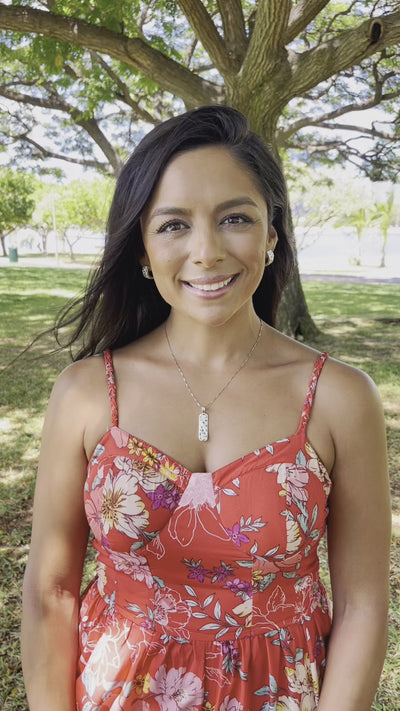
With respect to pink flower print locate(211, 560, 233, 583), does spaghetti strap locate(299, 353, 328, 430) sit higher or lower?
higher

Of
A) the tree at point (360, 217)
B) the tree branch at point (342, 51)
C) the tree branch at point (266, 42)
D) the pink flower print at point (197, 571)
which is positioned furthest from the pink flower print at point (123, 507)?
the tree at point (360, 217)

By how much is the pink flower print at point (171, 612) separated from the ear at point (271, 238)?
0.95 metres

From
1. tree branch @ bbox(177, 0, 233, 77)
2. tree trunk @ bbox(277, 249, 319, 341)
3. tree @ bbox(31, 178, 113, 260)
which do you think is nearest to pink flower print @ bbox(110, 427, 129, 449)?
tree branch @ bbox(177, 0, 233, 77)

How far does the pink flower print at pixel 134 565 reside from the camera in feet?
5.12

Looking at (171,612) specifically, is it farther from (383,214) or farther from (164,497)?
(383,214)

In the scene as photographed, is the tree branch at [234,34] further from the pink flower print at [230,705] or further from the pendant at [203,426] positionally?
the pink flower print at [230,705]

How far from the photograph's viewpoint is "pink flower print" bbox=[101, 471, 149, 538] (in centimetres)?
151

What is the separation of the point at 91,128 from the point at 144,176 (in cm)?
1144

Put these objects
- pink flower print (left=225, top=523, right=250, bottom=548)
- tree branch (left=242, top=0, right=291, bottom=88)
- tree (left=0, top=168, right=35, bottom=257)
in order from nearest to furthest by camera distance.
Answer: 1. pink flower print (left=225, top=523, right=250, bottom=548)
2. tree branch (left=242, top=0, right=291, bottom=88)
3. tree (left=0, top=168, right=35, bottom=257)

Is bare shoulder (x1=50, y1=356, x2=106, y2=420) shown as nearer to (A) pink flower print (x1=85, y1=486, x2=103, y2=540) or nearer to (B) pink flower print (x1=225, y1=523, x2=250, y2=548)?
(A) pink flower print (x1=85, y1=486, x2=103, y2=540)

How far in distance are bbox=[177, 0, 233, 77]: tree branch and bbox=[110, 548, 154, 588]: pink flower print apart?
19.0ft

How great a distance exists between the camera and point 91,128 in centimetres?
1227

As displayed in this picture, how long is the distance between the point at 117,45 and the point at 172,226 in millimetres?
5684

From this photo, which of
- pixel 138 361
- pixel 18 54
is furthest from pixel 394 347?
pixel 138 361
